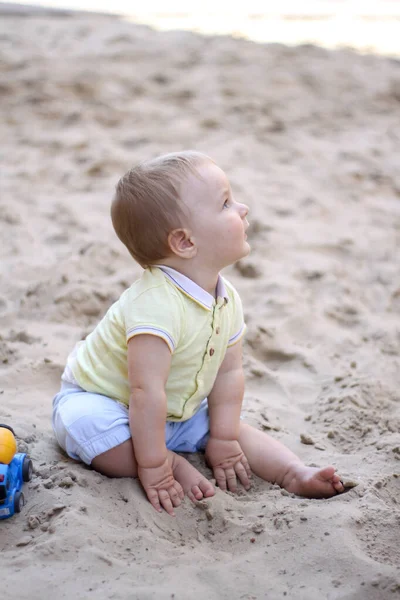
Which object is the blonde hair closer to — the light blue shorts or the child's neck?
the child's neck

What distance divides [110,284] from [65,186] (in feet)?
4.08

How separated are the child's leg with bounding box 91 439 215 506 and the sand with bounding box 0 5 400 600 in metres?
0.04

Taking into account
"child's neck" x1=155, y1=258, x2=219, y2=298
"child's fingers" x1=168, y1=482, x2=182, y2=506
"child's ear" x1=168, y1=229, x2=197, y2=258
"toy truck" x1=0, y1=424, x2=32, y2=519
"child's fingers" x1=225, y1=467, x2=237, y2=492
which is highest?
"child's ear" x1=168, y1=229, x2=197, y2=258

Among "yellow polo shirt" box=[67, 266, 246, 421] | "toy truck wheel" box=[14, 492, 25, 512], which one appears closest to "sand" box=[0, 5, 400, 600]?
"toy truck wheel" box=[14, 492, 25, 512]

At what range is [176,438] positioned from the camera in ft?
6.91

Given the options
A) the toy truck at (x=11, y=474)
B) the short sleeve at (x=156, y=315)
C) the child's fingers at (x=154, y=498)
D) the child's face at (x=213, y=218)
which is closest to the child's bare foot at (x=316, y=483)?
the child's fingers at (x=154, y=498)

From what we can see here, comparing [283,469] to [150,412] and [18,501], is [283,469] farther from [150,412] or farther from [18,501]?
[18,501]

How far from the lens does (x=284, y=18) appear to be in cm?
843

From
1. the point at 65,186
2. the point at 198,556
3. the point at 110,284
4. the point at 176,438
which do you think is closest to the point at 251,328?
the point at 110,284

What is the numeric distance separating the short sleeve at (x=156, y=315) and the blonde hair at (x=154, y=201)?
0.40 ft

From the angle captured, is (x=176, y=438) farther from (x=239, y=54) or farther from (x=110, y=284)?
(x=239, y=54)

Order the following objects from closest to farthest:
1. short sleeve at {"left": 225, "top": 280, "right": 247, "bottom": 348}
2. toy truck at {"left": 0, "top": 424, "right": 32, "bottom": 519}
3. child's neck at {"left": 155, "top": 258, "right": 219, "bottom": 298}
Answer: toy truck at {"left": 0, "top": 424, "right": 32, "bottom": 519}
child's neck at {"left": 155, "top": 258, "right": 219, "bottom": 298}
short sleeve at {"left": 225, "top": 280, "right": 247, "bottom": 348}

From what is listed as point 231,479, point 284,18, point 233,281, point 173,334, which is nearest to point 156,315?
point 173,334

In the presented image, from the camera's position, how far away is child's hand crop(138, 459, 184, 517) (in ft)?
6.11
